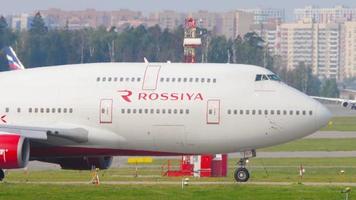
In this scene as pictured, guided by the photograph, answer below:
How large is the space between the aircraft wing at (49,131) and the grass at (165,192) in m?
2.89

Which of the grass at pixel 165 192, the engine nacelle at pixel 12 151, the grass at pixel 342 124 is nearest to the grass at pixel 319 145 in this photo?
the grass at pixel 342 124

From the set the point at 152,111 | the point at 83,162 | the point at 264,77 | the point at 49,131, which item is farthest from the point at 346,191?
the point at 83,162

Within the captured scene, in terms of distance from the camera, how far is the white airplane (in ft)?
172

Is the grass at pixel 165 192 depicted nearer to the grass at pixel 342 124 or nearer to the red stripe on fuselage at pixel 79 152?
the red stripe on fuselage at pixel 79 152

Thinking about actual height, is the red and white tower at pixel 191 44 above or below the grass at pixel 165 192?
above

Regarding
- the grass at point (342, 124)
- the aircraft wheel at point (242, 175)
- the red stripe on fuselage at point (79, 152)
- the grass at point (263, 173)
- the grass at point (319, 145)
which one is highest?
the red stripe on fuselage at point (79, 152)

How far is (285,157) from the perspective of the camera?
82812 mm

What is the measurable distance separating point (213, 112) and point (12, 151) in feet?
23.2

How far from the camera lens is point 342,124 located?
133875 millimetres

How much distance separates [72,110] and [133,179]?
5.89 metres

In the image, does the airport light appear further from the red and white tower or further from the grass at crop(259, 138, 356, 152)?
the grass at crop(259, 138, 356, 152)

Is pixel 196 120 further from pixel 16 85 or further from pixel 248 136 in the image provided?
pixel 16 85

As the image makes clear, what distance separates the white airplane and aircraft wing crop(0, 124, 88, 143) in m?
0.04

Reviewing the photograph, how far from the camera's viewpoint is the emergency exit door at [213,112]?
172 ft
